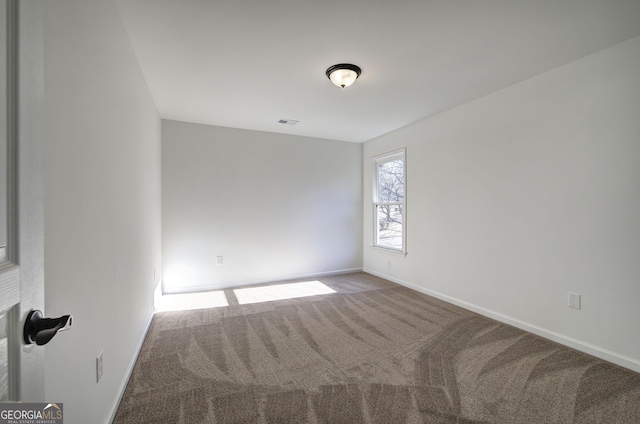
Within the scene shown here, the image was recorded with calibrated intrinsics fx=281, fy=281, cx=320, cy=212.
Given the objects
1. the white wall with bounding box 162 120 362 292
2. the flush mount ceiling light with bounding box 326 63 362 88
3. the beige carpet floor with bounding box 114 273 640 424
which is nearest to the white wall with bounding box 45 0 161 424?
the beige carpet floor with bounding box 114 273 640 424

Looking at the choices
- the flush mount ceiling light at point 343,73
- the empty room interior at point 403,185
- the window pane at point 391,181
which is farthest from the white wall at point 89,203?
the window pane at point 391,181

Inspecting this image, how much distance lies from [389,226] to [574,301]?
8.80ft

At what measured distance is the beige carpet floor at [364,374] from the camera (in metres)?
1.71

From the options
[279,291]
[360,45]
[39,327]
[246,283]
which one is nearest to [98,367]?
[39,327]

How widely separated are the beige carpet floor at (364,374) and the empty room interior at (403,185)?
0.02 m

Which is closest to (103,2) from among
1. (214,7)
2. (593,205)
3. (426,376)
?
(214,7)

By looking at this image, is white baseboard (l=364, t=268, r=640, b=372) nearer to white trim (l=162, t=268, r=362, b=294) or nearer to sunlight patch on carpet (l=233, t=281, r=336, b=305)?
sunlight patch on carpet (l=233, t=281, r=336, b=305)

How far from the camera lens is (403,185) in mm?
4504

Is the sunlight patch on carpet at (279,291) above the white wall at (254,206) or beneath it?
beneath

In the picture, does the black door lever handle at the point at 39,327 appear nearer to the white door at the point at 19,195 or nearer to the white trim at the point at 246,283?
the white door at the point at 19,195

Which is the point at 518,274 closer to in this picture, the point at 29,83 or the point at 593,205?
the point at 593,205

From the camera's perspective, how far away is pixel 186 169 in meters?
4.16

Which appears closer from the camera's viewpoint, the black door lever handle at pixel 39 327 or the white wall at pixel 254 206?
the black door lever handle at pixel 39 327

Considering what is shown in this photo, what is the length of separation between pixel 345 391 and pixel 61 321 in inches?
69.0
